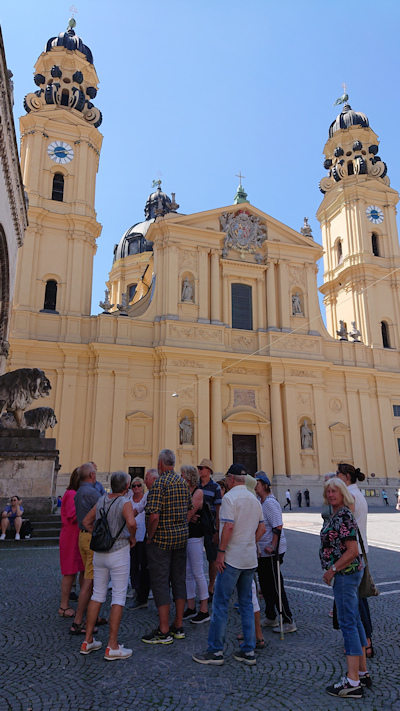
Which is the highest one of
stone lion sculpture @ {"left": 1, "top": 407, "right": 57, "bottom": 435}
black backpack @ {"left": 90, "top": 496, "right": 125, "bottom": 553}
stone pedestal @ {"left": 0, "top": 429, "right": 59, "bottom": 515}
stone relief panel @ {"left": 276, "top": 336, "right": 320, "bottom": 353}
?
stone relief panel @ {"left": 276, "top": 336, "right": 320, "bottom": 353}

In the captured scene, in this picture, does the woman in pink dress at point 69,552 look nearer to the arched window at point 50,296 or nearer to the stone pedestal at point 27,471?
the stone pedestal at point 27,471

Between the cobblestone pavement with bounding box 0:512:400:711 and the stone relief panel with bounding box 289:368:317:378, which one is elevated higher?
the stone relief panel with bounding box 289:368:317:378

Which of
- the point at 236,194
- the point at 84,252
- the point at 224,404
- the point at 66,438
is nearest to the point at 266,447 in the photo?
the point at 224,404

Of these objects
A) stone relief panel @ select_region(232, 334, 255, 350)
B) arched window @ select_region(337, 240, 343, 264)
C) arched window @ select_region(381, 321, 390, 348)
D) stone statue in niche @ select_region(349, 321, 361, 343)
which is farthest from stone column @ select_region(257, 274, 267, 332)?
arched window @ select_region(337, 240, 343, 264)

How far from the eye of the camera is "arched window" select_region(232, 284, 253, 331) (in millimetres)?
27359

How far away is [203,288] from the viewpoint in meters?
26.3

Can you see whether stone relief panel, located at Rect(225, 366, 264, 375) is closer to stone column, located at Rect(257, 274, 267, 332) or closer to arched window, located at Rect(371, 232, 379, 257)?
stone column, located at Rect(257, 274, 267, 332)

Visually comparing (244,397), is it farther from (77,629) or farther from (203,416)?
(77,629)

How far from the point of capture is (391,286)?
3153cm

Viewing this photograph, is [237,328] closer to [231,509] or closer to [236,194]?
[236,194]

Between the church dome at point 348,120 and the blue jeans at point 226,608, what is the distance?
125 feet

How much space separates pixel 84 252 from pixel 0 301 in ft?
49.2

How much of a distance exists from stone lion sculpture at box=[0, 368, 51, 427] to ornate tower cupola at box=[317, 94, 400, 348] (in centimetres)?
2263

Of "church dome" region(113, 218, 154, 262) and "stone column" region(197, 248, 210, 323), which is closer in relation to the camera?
"stone column" region(197, 248, 210, 323)
